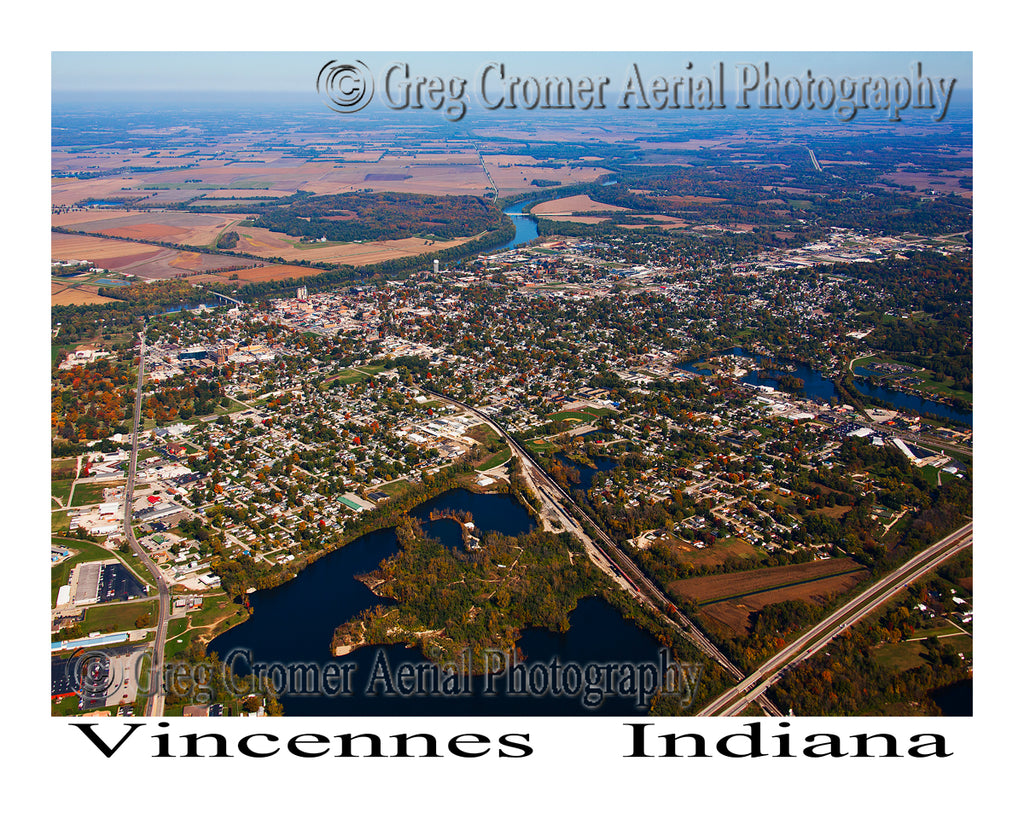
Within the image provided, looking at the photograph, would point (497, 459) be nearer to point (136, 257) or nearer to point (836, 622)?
point (836, 622)

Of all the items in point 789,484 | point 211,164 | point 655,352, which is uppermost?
point 211,164

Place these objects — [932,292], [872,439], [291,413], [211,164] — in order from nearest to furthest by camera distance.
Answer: [872,439], [291,413], [932,292], [211,164]

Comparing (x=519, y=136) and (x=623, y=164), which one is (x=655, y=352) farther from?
(x=519, y=136)

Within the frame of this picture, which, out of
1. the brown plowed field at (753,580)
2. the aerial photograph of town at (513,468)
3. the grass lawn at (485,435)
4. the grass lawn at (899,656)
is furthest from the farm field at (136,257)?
the grass lawn at (899,656)

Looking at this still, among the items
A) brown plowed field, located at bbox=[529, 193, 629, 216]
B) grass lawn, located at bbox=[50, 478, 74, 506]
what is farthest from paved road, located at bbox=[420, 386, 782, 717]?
brown plowed field, located at bbox=[529, 193, 629, 216]

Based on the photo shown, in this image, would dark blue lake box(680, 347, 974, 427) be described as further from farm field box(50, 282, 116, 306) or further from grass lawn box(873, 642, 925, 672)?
farm field box(50, 282, 116, 306)

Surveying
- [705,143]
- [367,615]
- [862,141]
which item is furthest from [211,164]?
[367,615]
